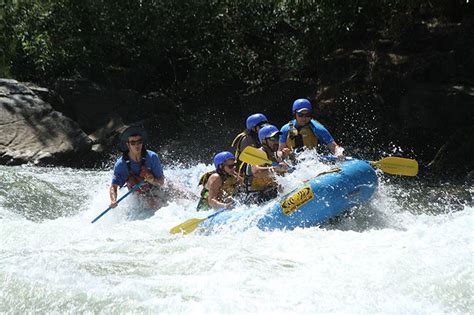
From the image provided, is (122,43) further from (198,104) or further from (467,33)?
(467,33)

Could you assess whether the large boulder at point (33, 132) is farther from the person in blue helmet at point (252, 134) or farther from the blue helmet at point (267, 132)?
the blue helmet at point (267, 132)

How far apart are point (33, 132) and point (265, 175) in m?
6.25

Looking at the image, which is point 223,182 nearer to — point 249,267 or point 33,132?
point 249,267

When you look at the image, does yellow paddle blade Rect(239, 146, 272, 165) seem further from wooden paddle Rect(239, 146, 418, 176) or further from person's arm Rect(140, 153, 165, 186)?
person's arm Rect(140, 153, 165, 186)

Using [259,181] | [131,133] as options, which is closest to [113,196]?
[131,133]

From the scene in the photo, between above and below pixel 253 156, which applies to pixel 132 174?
below

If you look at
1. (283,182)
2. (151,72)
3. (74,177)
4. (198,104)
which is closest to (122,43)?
(151,72)

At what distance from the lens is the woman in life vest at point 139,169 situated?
7301 mm

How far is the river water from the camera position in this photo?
13.4 feet

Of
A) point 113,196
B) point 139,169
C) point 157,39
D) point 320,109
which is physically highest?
point 139,169

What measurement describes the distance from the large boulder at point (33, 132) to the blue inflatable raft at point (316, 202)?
5.83 metres

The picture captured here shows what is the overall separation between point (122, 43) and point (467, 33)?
6509 millimetres

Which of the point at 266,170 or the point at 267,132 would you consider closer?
the point at 266,170

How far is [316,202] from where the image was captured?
6.05 m
